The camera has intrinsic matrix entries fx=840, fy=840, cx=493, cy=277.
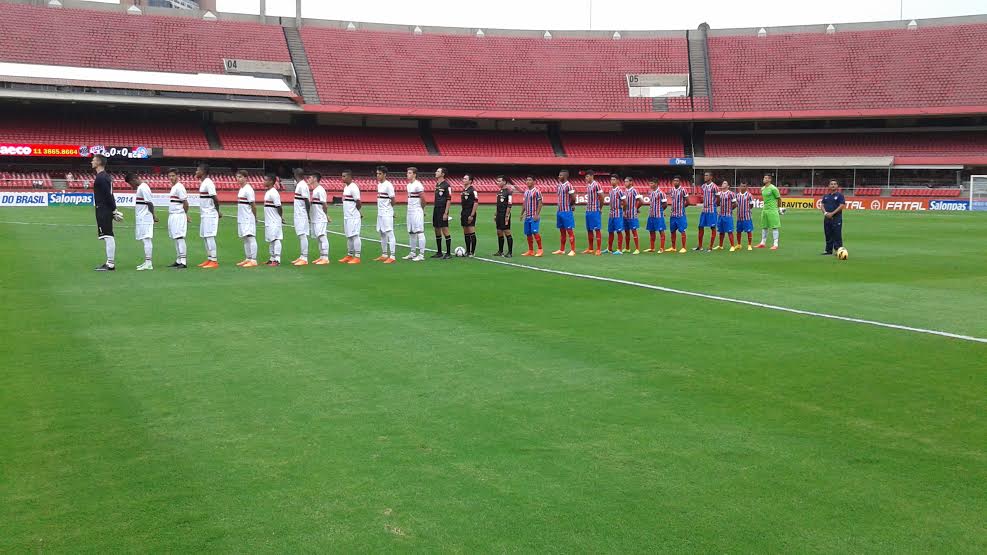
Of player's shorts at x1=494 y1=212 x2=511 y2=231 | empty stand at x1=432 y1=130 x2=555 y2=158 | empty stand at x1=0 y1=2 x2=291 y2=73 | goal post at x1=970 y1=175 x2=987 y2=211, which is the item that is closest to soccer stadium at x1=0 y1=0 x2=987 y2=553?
player's shorts at x1=494 y1=212 x2=511 y2=231

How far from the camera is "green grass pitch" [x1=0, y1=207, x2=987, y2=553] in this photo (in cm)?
440

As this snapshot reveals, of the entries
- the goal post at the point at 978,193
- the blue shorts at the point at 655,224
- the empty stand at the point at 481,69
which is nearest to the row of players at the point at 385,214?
the blue shorts at the point at 655,224

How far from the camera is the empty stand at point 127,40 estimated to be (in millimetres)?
53188

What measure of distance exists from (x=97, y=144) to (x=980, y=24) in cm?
6117

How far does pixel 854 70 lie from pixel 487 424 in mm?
62371

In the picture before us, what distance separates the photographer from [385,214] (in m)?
18.7

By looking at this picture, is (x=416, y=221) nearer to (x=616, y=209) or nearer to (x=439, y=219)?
(x=439, y=219)

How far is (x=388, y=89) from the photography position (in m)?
59.5

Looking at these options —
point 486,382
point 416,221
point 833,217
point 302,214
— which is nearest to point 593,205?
point 416,221

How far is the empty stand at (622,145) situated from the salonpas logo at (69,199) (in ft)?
108

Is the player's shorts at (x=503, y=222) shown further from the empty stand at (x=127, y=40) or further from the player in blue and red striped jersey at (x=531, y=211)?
the empty stand at (x=127, y=40)

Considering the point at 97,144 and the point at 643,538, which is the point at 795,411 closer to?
the point at 643,538

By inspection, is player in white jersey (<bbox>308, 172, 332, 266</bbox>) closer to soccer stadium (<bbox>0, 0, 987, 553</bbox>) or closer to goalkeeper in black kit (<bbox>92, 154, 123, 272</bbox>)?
soccer stadium (<bbox>0, 0, 987, 553</bbox>)

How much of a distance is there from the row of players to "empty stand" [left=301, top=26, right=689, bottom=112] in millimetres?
39295
